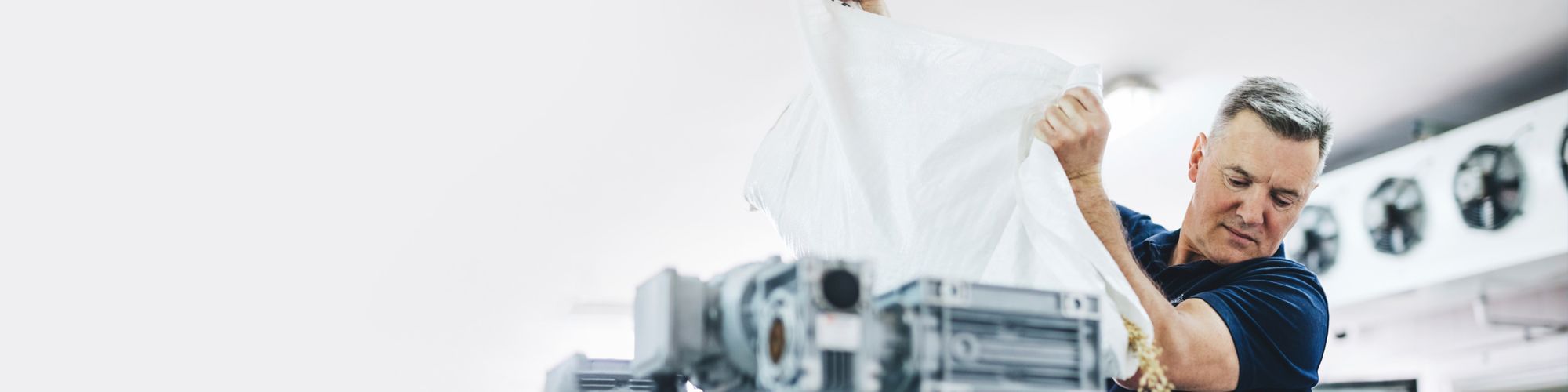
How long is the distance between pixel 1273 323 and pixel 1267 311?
2 cm

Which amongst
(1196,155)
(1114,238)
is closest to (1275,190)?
(1196,155)

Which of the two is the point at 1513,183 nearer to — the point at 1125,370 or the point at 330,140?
the point at 1125,370

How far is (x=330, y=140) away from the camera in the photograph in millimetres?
4043

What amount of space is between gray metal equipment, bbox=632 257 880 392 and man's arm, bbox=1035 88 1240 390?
1.29 ft

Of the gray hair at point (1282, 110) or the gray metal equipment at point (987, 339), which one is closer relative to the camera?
the gray metal equipment at point (987, 339)

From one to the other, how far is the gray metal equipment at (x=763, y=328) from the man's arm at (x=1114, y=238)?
1.29 ft

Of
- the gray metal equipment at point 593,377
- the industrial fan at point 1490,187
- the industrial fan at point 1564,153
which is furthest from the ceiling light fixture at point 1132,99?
the gray metal equipment at point 593,377

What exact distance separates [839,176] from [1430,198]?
9.35 ft

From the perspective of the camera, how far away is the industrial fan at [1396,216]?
11.7 ft

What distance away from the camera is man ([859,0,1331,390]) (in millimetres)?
1196

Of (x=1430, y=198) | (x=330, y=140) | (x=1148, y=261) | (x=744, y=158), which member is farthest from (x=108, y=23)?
(x=1430, y=198)

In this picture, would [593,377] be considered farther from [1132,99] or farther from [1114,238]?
[1132,99]

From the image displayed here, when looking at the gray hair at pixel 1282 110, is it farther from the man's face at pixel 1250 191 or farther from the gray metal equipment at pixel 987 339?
the gray metal equipment at pixel 987 339

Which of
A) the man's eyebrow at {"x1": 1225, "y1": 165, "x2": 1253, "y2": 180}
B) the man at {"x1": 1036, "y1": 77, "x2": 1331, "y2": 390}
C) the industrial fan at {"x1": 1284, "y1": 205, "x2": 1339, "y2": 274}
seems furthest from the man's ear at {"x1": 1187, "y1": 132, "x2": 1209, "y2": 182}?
the industrial fan at {"x1": 1284, "y1": 205, "x2": 1339, "y2": 274}
